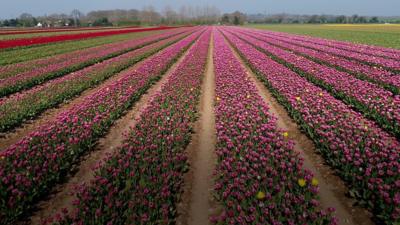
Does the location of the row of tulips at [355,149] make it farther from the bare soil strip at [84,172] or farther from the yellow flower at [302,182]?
the bare soil strip at [84,172]

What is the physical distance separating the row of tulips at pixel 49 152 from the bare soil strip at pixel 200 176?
2.44 metres

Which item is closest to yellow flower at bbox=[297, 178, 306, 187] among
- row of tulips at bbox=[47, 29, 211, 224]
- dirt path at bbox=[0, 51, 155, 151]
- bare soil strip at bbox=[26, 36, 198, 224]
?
row of tulips at bbox=[47, 29, 211, 224]

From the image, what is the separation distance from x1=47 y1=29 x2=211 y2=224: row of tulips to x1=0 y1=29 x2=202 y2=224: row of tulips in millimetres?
741

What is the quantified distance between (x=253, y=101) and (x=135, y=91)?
4.81 m

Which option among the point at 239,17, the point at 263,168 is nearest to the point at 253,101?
the point at 263,168

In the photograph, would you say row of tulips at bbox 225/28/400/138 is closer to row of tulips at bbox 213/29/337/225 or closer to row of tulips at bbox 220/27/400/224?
row of tulips at bbox 220/27/400/224

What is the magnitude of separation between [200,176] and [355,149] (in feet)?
9.94

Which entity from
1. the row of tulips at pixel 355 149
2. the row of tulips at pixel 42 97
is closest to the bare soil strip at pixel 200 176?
the row of tulips at pixel 355 149

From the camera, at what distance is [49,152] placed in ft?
18.9

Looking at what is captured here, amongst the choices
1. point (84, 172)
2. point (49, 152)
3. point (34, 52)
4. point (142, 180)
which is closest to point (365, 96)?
point (142, 180)

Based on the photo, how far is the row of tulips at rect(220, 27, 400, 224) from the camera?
4.18 metres

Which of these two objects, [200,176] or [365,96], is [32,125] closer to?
[200,176]

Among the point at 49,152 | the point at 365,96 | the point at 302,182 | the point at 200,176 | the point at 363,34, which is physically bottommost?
the point at 200,176

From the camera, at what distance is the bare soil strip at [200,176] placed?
442cm
